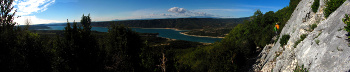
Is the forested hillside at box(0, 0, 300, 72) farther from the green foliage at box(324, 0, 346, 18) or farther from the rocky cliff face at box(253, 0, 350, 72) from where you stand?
the green foliage at box(324, 0, 346, 18)

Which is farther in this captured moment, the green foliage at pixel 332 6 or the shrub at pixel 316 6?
the shrub at pixel 316 6

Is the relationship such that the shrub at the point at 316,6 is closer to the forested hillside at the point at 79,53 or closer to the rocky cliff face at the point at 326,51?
the rocky cliff face at the point at 326,51

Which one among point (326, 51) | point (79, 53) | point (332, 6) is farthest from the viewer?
point (79, 53)

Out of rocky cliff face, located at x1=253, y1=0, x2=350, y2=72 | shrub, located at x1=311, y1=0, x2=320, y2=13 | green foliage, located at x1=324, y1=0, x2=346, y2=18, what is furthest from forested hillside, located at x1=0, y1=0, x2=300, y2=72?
green foliage, located at x1=324, y1=0, x2=346, y2=18

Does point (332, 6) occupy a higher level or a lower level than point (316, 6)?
lower

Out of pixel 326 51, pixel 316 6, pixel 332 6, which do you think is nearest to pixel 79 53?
pixel 326 51

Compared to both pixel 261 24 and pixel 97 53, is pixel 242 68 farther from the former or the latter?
pixel 261 24

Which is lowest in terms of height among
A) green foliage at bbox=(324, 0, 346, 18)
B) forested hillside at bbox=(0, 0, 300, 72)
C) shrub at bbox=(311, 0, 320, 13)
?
forested hillside at bbox=(0, 0, 300, 72)

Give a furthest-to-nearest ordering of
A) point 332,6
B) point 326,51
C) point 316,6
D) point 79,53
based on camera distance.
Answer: point 316,6 → point 79,53 → point 332,6 → point 326,51

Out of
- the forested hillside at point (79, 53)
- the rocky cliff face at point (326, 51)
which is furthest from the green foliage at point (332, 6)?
the forested hillside at point (79, 53)

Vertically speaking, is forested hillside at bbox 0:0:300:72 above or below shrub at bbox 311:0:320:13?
below

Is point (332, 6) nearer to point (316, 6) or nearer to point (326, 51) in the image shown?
point (316, 6)

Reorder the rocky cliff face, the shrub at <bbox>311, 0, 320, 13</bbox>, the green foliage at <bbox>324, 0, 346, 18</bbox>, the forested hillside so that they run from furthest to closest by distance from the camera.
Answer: the shrub at <bbox>311, 0, 320, 13</bbox> < the green foliage at <bbox>324, 0, 346, 18</bbox> < the forested hillside < the rocky cliff face
